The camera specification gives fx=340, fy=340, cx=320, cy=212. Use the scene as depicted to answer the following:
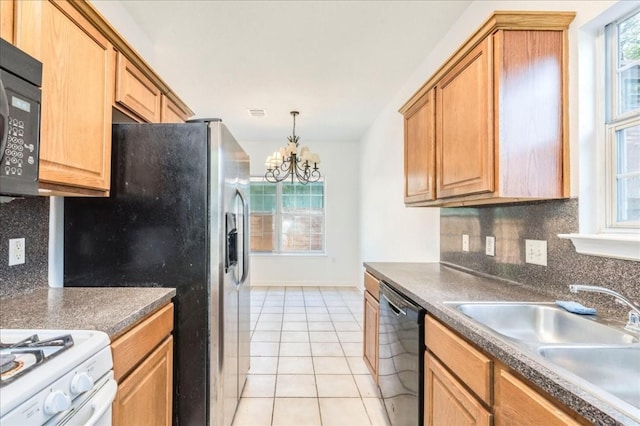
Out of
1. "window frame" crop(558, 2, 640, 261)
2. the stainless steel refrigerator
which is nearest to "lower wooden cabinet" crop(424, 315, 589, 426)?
"window frame" crop(558, 2, 640, 261)

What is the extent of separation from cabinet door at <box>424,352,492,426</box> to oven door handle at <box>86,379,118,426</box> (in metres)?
1.10

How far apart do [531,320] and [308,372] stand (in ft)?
6.12

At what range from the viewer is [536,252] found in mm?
1612

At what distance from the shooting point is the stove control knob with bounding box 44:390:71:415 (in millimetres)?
769

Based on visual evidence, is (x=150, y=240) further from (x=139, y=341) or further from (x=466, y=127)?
(x=466, y=127)

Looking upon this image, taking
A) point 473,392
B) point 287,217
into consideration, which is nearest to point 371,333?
point 473,392

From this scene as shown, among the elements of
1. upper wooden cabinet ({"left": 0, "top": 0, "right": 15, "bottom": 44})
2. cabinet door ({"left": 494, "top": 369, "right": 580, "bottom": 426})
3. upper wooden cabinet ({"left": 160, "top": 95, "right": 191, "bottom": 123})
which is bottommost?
cabinet door ({"left": 494, "top": 369, "right": 580, "bottom": 426})

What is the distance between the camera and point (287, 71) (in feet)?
10.8

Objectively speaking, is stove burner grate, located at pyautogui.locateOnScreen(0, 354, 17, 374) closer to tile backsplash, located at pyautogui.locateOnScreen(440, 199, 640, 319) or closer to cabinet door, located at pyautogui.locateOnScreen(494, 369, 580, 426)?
cabinet door, located at pyautogui.locateOnScreen(494, 369, 580, 426)

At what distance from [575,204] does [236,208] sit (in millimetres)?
1740

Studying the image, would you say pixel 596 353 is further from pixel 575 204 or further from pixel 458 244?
pixel 458 244

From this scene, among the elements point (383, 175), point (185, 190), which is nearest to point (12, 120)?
point (185, 190)

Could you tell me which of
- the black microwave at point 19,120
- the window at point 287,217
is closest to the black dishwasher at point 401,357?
the black microwave at point 19,120

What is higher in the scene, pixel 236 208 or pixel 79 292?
pixel 236 208
